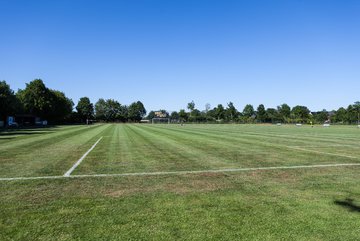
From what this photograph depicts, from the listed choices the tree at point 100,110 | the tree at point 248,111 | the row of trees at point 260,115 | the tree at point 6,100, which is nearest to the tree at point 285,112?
the row of trees at point 260,115

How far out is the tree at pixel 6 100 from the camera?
66.1 m

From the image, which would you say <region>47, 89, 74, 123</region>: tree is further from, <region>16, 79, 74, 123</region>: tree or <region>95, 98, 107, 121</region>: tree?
<region>95, 98, 107, 121</region>: tree

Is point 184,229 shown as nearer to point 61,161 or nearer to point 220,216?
point 220,216

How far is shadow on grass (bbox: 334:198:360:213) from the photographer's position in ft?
16.6

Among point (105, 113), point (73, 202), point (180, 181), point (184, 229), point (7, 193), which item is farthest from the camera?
point (105, 113)

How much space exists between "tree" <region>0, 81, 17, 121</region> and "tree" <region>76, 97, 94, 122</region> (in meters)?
104

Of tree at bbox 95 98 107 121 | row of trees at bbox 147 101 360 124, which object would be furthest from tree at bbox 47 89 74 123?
row of trees at bbox 147 101 360 124

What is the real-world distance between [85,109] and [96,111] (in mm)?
14737

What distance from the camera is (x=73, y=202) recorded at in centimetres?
548

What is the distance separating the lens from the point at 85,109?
589 ft

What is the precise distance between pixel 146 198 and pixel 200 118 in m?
178

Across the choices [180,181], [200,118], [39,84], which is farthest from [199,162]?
[200,118]

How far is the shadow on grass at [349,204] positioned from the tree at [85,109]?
178 m

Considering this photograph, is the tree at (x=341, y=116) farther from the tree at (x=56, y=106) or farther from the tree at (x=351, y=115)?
the tree at (x=56, y=106)
